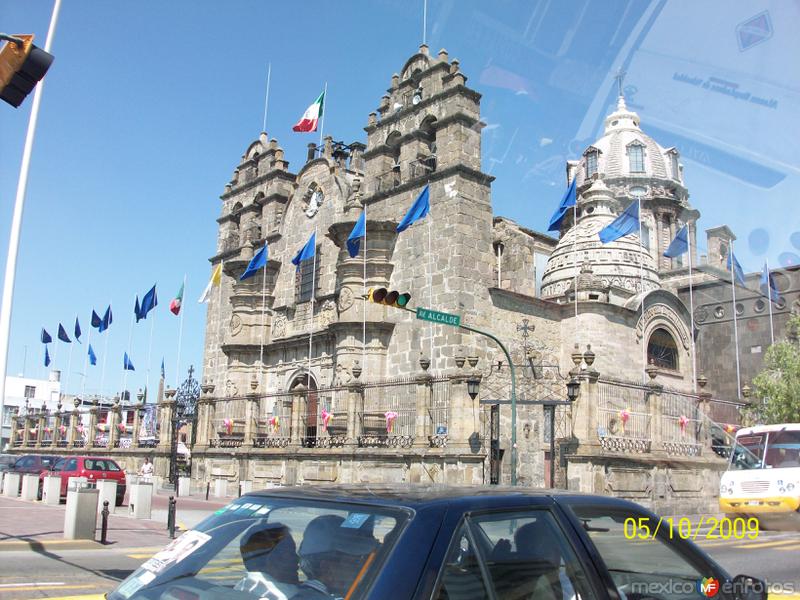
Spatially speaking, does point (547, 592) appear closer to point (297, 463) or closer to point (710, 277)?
point (297, 463)

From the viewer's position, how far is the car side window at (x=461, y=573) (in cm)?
266

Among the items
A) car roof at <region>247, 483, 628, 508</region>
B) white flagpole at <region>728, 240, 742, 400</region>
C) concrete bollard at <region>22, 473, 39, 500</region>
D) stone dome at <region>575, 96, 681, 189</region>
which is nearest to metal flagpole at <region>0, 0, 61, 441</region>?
car roof at <region>247, 483, 628, 508</region>

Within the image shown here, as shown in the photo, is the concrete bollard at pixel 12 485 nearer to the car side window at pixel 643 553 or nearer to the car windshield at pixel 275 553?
the car windshield at pixel 275 553

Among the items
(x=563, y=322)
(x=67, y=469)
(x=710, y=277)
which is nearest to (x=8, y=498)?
(x=67, y=469)

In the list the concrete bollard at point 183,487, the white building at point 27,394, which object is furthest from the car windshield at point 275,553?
the white building at point 27,394

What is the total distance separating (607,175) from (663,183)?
11.7ft

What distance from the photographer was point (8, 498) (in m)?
21.1

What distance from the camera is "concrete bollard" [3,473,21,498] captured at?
21.6 metres

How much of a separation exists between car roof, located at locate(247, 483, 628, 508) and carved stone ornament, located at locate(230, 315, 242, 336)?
2815 centimetres

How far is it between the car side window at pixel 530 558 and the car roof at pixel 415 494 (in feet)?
0.31

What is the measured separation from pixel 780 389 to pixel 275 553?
26183mm

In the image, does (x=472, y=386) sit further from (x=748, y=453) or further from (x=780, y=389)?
(x=780, y=389)

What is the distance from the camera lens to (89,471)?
20984 mm

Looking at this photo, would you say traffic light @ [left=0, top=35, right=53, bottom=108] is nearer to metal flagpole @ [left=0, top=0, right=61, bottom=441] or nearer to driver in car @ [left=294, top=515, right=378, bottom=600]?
metal flagpole @ [left=0, top=0, right=61, bottom=441]
